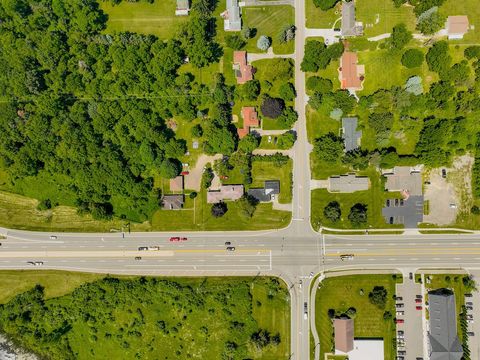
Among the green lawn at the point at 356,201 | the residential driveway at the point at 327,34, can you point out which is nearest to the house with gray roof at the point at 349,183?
the green lawn at the point at 356,201

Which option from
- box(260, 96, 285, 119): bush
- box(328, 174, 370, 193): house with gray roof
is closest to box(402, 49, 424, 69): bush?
box(328, 174, 370, 193): house with gray roof

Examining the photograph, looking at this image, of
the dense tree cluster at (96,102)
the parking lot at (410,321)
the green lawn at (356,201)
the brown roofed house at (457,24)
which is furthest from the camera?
the dense tree cluster at (96,102)

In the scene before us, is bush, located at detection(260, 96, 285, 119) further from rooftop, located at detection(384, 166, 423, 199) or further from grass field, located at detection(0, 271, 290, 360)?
grass field, located at detection(0, 271, 290, 360)

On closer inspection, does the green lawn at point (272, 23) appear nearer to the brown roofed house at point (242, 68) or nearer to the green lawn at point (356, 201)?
the brown roofed house at point (242, 68)

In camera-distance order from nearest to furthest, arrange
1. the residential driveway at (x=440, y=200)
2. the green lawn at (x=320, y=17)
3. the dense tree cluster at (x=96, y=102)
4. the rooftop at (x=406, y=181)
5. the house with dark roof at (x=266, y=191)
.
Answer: the rooftop at (x=406, y=181), the residential driveway at (x=440, y=200), the house with dark roof at (x=266, y=191), the dense tree cluster at (x=96, y=102), the green lawn at (x=320, y=17)

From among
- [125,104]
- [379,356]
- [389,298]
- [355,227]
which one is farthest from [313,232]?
[125,104]

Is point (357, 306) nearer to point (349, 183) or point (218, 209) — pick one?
point (349, 183)

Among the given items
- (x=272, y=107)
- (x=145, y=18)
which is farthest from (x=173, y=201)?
(x=145, y=18)
